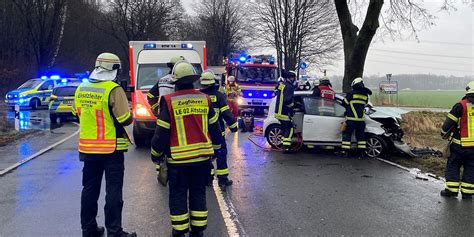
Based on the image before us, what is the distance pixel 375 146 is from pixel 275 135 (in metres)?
2.48

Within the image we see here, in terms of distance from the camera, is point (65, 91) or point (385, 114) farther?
point (65, 91)

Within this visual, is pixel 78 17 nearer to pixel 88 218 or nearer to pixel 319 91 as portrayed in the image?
pixel 319 91

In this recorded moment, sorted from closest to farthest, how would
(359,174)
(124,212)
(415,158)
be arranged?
(124,212) → (359,174) → (415,158)

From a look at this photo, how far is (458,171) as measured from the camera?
273 inches

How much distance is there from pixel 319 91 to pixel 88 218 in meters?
7.31

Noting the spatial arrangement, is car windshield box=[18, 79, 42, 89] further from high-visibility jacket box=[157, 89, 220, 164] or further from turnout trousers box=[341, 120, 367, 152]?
high-visibility jacket box=[157, 89, 220, 164]

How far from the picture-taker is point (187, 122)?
182 inches

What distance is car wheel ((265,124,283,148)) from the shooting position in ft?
36.9

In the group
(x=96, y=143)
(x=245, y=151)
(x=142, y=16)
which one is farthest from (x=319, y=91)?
(x=142, y=16)

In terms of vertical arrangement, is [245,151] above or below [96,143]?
below

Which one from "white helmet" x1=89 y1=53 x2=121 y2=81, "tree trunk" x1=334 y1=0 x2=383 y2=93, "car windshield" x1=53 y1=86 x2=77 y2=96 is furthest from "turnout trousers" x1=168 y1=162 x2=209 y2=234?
"car windshield" x1=53 y1=86 x2=77 y2=96

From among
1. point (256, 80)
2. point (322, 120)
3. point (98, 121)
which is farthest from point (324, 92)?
point (256, 80)

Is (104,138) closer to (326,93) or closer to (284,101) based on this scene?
(284,101)

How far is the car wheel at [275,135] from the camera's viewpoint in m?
11.3
